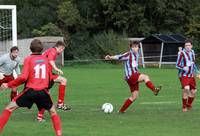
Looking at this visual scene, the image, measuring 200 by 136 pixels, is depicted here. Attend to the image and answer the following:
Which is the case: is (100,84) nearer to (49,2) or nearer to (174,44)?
(174,44)

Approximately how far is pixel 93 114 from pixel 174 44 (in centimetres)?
3815

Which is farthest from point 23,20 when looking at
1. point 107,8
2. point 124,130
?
point 124,130

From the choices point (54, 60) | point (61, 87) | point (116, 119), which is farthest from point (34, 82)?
point (61, 87)

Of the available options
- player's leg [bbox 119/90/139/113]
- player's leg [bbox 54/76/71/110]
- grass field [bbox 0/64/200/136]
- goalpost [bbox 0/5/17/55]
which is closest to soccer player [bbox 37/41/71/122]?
player's leg [bbox 54/76/71/110]

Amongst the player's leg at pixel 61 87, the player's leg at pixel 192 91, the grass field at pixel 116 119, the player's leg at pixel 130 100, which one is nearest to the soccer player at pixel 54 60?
the player's leg at pixel 61 87

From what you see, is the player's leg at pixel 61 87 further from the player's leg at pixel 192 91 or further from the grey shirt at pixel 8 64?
the player's leg at pixel 192 91

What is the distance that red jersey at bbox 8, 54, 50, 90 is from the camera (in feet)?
36.1

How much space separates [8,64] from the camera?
Answer: 18594mm

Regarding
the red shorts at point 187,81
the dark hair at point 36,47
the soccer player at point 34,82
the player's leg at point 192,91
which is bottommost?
the player's leg at point 192,91

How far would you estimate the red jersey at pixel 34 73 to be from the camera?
10992 millimetres

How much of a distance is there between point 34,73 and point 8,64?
7.73m

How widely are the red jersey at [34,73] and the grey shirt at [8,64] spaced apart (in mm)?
7459

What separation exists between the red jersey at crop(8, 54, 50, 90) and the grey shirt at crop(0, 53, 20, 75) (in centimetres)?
746

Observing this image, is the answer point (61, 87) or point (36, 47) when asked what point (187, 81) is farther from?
point (36, 47)
